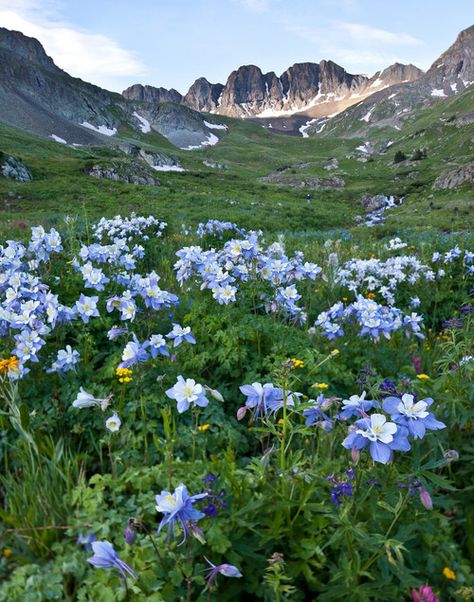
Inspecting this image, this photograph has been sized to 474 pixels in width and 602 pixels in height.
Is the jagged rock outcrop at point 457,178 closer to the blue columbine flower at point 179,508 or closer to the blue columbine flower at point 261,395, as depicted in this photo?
the blue columbine flower at point 261,395

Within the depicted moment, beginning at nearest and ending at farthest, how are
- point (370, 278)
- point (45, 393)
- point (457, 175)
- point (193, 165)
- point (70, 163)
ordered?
point (45, 393) < point (370, 278) < point (457, 175) < point (70, 163) < point (193, 165)

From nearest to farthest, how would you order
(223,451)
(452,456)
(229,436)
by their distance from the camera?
(452,456)
(223,451)
(229,436)

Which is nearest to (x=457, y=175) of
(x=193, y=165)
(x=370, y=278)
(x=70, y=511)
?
(x=370, y=278)

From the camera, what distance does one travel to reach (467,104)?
126 m

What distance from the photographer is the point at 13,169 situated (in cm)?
3959

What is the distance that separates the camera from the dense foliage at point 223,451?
1.84 m

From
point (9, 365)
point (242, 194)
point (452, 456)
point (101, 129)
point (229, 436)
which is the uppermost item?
point (101, 129)

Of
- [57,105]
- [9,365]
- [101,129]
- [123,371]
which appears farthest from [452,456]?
[57,105]

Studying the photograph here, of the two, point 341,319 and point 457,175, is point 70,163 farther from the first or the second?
point 341,319

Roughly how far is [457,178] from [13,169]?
1615 inches

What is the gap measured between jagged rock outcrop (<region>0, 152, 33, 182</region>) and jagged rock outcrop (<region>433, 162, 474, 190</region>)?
129ft

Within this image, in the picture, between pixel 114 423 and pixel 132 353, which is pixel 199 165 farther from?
pixel 114 423

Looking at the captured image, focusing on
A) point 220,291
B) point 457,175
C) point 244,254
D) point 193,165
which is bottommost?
point 220,291

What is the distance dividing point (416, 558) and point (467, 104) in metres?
154
